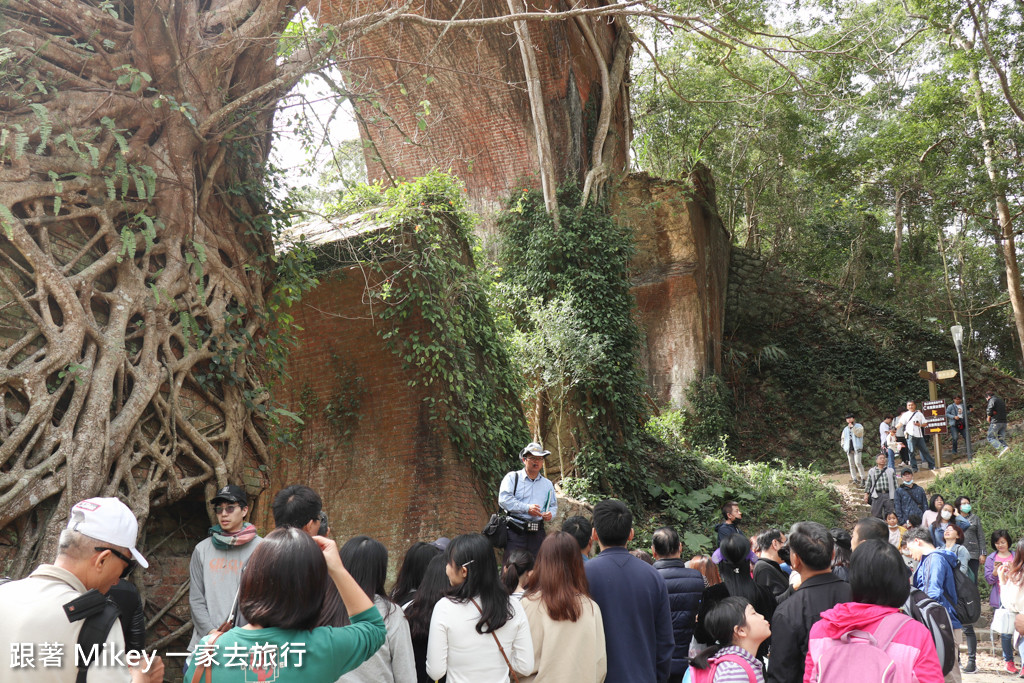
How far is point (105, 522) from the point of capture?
2551mm

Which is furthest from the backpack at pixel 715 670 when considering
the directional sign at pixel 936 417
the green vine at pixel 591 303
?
the directional sign at pixel 936 417

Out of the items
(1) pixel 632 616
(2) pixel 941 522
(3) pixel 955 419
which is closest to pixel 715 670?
(1) pixel 632 616

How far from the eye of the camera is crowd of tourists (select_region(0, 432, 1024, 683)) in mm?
2236

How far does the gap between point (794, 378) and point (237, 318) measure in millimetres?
19393

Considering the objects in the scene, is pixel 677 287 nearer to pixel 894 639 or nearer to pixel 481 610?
pixel 481 610

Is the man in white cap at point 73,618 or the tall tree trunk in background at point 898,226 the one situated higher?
the tall tree trunk in background at point 898,226

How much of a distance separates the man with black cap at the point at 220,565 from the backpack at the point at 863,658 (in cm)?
282

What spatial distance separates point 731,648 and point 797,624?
0.41 m

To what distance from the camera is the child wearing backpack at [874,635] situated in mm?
2840

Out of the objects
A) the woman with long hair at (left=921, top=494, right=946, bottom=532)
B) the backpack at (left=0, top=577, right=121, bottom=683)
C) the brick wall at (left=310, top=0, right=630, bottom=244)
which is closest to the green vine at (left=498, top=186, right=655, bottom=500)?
the brick wall at (left=310, top=0, right=630, bottom=244)

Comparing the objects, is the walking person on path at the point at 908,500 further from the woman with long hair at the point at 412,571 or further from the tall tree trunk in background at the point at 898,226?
the tall tree trunk in background at the point at 898,226

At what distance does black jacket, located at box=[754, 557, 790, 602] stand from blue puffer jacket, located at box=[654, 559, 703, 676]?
562 mm

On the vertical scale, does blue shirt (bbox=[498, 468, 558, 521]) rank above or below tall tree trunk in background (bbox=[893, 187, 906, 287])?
below

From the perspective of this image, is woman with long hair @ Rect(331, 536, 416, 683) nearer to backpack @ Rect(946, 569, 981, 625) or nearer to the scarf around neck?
the scarf around neck
